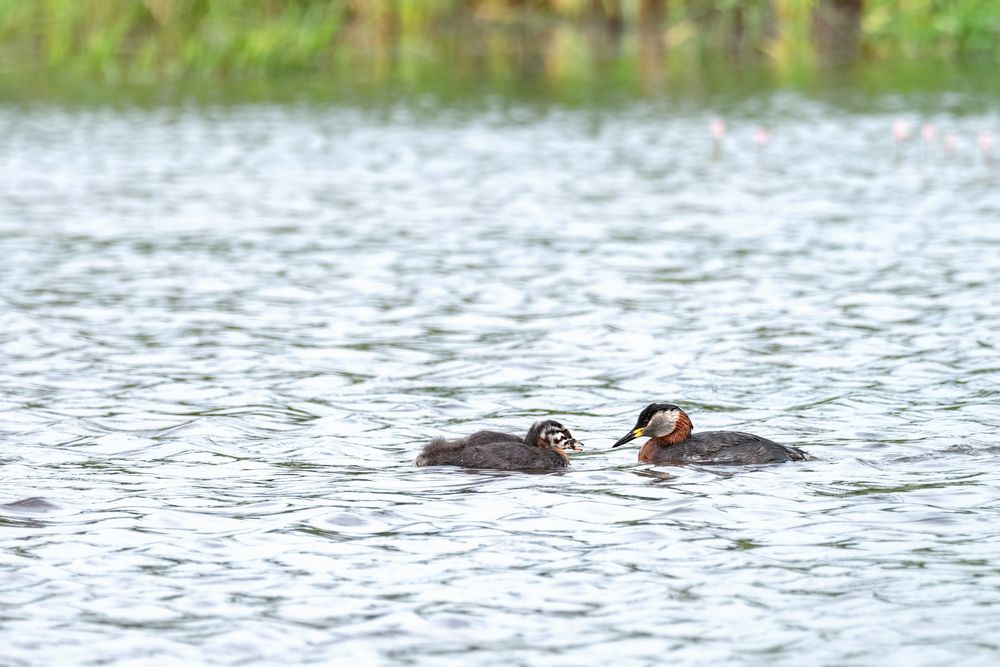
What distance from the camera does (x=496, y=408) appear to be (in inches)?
508

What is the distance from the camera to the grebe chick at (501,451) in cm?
1076

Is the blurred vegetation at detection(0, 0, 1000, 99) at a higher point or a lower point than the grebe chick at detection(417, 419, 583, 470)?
higher

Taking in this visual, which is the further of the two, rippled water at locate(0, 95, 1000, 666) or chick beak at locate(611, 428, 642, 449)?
chick beak at locate(611, 428, 642, 449)

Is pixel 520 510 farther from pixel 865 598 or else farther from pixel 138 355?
pixel 138 355

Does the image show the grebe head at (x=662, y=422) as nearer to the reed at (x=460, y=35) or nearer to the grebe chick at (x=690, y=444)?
the grebe chick at (x=690, y=444)

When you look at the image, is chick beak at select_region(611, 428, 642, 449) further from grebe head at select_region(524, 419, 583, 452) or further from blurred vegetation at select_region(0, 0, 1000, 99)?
blurred vegetation at select_region(0, 0, 1000, 99)

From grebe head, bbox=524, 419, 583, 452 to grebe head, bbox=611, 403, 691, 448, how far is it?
0.48 m

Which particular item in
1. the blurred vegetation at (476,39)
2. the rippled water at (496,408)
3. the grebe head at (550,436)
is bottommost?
the rippled water at (496,408)

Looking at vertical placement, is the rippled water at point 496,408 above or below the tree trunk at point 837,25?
below

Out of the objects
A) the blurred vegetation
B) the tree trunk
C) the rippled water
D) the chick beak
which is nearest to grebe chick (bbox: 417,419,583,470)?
the rippled water

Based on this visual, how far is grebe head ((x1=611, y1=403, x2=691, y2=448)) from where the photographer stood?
11.1 meters

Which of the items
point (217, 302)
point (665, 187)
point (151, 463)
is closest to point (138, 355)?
point (217, 302)

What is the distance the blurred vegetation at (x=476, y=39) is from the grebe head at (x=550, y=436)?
91.4 ft

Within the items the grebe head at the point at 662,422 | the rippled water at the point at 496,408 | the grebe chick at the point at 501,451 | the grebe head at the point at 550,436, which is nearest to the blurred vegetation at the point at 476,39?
the rippled water at the point at 496,408
